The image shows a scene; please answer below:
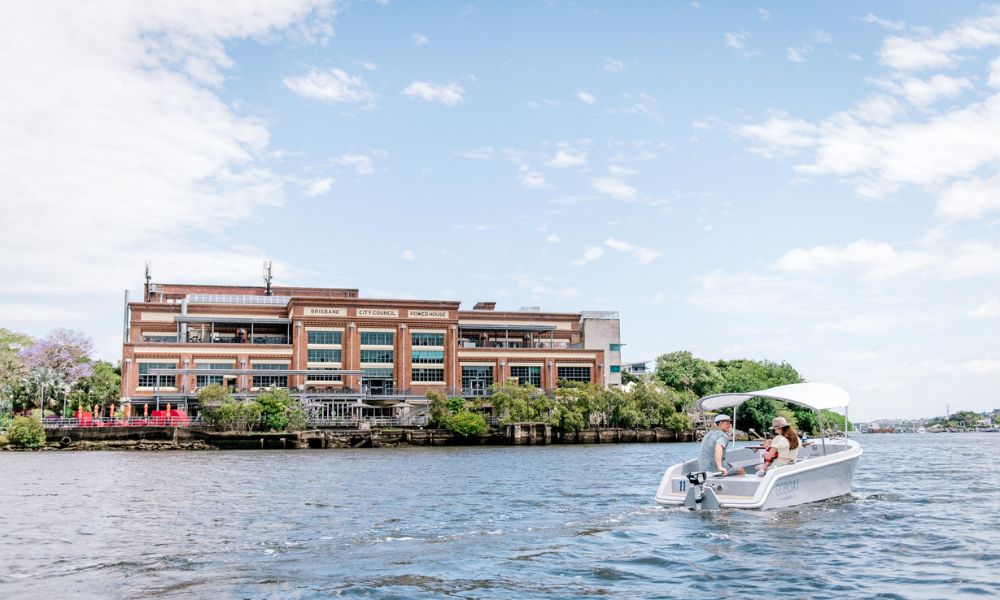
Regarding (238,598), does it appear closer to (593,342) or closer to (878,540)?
(878,540)

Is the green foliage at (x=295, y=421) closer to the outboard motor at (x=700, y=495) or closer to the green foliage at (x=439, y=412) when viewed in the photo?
the green foliage at (x=439, y=412)

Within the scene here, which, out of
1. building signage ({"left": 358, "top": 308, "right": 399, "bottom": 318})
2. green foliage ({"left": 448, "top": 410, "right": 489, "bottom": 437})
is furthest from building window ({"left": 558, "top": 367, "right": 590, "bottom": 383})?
green foliage ({"left": 448, "top": 410, "right": 489, "bottom": 437})

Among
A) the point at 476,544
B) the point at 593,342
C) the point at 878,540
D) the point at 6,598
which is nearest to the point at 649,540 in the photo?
the point at 476,544

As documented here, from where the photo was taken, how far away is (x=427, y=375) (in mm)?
103562

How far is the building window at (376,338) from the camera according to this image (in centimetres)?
10256

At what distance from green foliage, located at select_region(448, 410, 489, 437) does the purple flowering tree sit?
159ft

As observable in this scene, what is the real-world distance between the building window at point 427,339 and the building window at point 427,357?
0.97 m

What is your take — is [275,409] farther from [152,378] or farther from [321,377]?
[152,378]

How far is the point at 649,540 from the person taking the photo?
18781mm

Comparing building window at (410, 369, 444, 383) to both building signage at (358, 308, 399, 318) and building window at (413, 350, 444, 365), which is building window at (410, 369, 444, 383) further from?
building signage at (358, 308, 399, 318)

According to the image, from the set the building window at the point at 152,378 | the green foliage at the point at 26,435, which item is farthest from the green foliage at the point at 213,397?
the green foliage at the point at 26,435

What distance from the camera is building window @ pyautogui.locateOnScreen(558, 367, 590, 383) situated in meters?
110

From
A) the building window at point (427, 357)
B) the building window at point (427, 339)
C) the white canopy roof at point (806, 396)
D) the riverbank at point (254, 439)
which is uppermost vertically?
the building window at point (427, 339)

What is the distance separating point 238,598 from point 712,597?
7508mm
